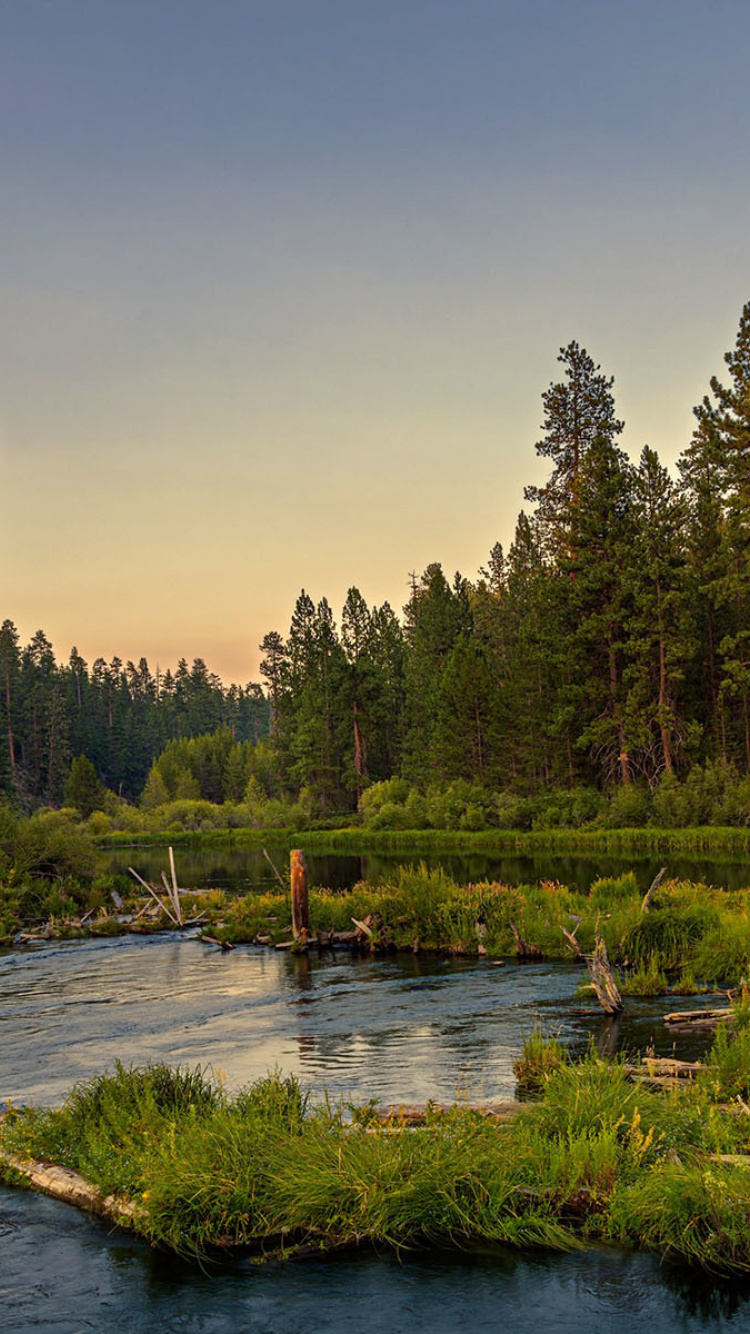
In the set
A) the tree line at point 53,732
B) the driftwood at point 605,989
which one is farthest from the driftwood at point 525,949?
the tree line at point 53,732

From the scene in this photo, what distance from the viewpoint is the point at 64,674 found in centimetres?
18675

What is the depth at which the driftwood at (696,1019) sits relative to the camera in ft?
56.3

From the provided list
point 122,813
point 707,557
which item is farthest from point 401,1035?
point 122,813

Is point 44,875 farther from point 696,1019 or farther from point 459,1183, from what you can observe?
point 459,1183

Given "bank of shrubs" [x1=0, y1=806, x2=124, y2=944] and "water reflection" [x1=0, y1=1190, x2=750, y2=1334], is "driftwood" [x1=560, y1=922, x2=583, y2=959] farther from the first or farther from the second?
"bank of shrubs" [x1=0, y1=806, x2=124, y2=944]

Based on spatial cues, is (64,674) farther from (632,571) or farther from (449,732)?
(632,571)

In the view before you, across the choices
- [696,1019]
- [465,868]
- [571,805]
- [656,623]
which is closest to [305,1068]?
[696,1019]

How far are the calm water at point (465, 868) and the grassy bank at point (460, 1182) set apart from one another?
74.1 feet

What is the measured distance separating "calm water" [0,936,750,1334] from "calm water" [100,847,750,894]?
42.8ft

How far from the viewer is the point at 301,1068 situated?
664 inches

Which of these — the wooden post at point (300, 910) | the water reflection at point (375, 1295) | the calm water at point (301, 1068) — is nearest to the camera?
the water reflection at point (375, 1295)

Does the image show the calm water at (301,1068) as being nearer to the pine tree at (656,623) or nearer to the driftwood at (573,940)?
the driftwood at (573,940)

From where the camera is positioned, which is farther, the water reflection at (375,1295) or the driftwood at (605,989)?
the driftwood at (605,989)

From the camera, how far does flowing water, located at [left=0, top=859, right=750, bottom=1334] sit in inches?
351
